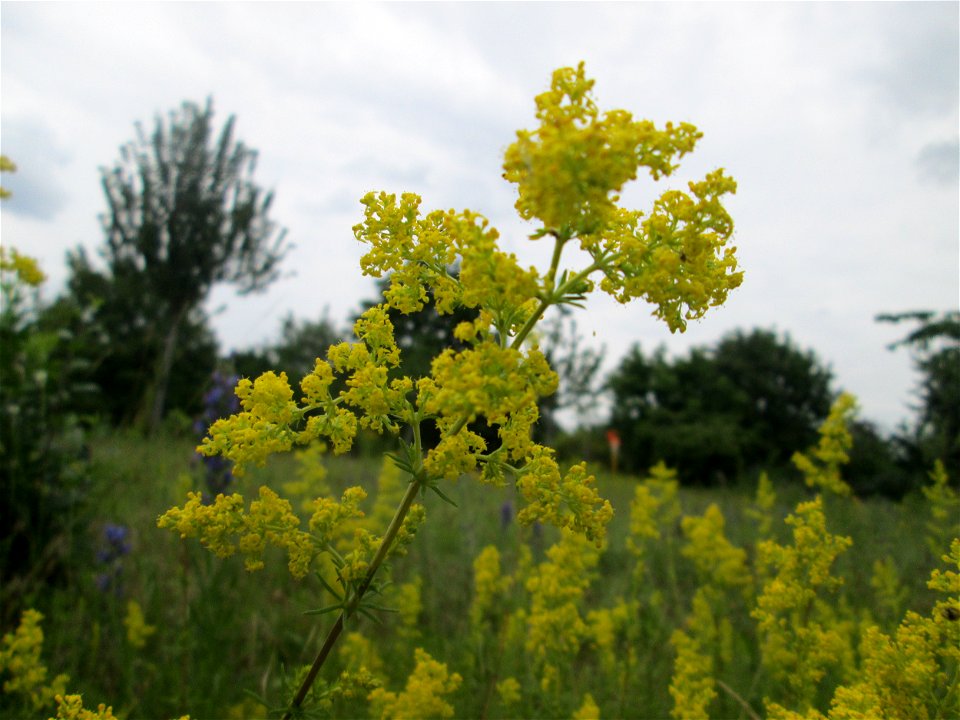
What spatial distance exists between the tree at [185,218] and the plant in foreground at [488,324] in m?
25.0

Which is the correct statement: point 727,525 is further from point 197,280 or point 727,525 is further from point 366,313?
point 197,280

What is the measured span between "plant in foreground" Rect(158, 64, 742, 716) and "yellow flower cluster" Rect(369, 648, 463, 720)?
44.0 inches

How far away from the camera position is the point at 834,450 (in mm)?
4898

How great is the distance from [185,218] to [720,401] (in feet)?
86.0

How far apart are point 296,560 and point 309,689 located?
36 centimetres

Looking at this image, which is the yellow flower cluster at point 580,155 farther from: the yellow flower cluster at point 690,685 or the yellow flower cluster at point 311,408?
the yellow flower cluster at point 690,685

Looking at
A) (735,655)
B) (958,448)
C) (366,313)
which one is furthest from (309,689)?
(958,448)

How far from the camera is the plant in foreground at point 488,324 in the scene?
1.44 meters

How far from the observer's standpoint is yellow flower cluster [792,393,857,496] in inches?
191

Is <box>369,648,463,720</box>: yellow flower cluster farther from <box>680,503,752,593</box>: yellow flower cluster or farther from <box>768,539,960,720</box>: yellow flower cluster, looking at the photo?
<box>680,503,752,593</box>: yellow flower cluster

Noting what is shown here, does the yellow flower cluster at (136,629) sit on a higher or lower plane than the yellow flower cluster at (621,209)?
lower

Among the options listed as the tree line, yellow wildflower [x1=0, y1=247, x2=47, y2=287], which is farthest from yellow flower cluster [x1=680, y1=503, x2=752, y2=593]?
the tree line

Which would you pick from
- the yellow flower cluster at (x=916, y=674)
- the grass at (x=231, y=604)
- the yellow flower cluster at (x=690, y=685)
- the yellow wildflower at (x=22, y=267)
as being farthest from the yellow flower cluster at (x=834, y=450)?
the yellow wildflower at (x=22, y=267)

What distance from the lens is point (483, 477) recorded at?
1750 millimetres
